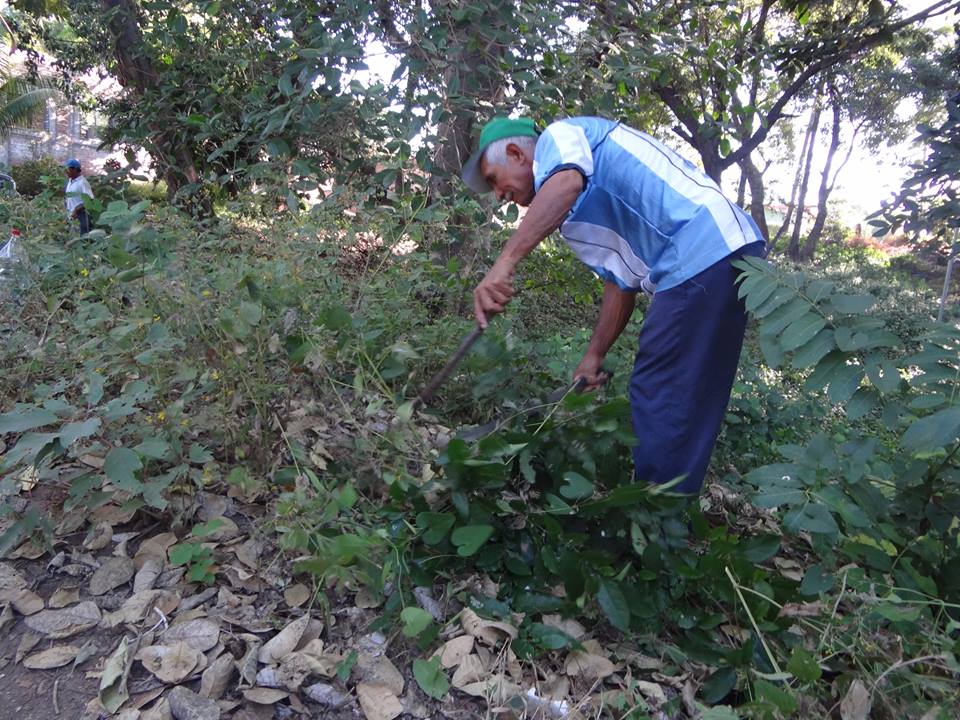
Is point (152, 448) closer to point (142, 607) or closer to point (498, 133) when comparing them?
point (142, 607)

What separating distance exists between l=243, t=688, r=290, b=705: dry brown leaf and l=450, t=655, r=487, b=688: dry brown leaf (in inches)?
16.8

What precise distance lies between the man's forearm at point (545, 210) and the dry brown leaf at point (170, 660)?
1.36 m

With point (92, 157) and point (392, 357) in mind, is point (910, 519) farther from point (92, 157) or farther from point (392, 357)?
point (92, 157)

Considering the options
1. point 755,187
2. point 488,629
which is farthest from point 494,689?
point 755,187

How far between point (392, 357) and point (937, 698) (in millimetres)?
1755

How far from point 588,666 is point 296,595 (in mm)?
848

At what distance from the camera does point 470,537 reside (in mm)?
1963

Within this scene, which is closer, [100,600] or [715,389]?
[100,600]

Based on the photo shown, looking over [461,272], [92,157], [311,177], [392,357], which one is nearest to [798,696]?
[392,357]

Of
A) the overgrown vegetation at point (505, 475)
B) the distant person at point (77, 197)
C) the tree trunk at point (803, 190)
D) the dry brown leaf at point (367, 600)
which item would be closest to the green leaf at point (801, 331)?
the overgrown vegetation at point (505, 475)

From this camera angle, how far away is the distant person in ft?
13.8

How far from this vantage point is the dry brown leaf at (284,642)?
184 centimetres

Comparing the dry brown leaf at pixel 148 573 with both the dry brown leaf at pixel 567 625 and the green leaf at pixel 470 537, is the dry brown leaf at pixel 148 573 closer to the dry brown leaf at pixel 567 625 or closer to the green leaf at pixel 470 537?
the green leaf at pixel 470 537

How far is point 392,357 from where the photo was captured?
7.88ft
